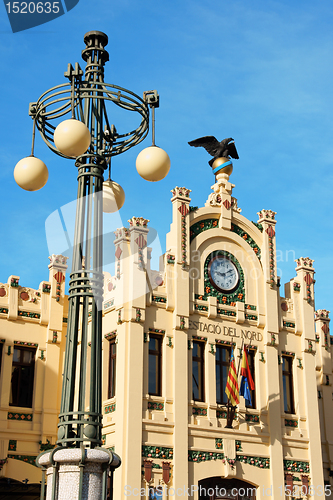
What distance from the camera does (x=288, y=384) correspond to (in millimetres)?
24359

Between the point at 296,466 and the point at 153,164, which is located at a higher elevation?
the point at 153,164

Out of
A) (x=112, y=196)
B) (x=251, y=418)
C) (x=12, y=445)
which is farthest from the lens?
(x=251, y=418)

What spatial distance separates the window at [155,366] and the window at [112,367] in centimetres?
118

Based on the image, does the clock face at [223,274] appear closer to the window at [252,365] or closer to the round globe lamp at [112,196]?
the window at [252,365]

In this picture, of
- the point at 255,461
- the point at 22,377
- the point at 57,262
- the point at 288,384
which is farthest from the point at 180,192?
the point at 255,461

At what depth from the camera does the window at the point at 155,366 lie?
69.5 ft

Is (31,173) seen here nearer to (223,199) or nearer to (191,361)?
(191,361)

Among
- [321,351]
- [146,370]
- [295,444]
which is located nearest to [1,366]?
[146,370]

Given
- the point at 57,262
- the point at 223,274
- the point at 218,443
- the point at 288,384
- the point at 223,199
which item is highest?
the point at 223,199

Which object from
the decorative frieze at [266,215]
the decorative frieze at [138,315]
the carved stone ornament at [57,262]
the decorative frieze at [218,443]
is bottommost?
the decorative frieze at [218,443]

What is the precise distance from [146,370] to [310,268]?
841 cm

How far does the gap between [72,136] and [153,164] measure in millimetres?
1358

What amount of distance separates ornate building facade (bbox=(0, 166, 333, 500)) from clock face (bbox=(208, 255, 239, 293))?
47 millimetres

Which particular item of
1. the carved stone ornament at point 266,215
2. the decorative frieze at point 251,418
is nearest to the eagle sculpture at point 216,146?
the carved stone ornament at point 266,215
